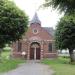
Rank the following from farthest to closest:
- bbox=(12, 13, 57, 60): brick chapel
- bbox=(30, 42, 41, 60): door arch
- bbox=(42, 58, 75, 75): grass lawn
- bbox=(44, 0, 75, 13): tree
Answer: bbox=(12, 13, 57, 60): brick chapel
bbox=(30, 42, 41, 60): door arch
bbox=(42, 58, 75, 75): grass lawn
bbox=(44, 0, 75, 13): tree

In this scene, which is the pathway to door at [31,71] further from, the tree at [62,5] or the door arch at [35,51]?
the door arch at [35,51]

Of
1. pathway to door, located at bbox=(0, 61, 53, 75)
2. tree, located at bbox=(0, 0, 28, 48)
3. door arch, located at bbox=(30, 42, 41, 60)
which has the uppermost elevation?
tree, located at bbox=(0, 0, 28, 48)

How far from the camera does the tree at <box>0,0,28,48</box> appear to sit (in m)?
46.3

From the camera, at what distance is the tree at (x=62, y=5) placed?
823 centimetres

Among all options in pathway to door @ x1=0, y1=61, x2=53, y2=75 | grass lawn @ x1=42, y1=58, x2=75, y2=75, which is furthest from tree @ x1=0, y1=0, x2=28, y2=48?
pathway to door @ x1=0, y1=61, x2=53, y2=75

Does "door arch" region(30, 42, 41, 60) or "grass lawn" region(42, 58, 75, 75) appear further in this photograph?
"door arch" region(30, 42, 41, 60)

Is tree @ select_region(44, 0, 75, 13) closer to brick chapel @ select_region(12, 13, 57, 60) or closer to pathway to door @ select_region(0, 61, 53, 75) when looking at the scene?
pathway to door @ select_region(0, 61, 53, 75)

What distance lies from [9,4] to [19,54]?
20077 millimetres

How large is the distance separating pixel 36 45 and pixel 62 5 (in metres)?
58.0

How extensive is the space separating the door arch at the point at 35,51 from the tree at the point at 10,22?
15.7 metres

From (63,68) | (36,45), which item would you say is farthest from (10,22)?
(36,45)

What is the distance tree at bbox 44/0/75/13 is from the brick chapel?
2225 inches

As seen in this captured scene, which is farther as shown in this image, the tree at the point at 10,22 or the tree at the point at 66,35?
the tree at the point at 66,35

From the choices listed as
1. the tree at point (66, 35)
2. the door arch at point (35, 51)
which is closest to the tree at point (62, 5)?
the tree at point (66, 35)
